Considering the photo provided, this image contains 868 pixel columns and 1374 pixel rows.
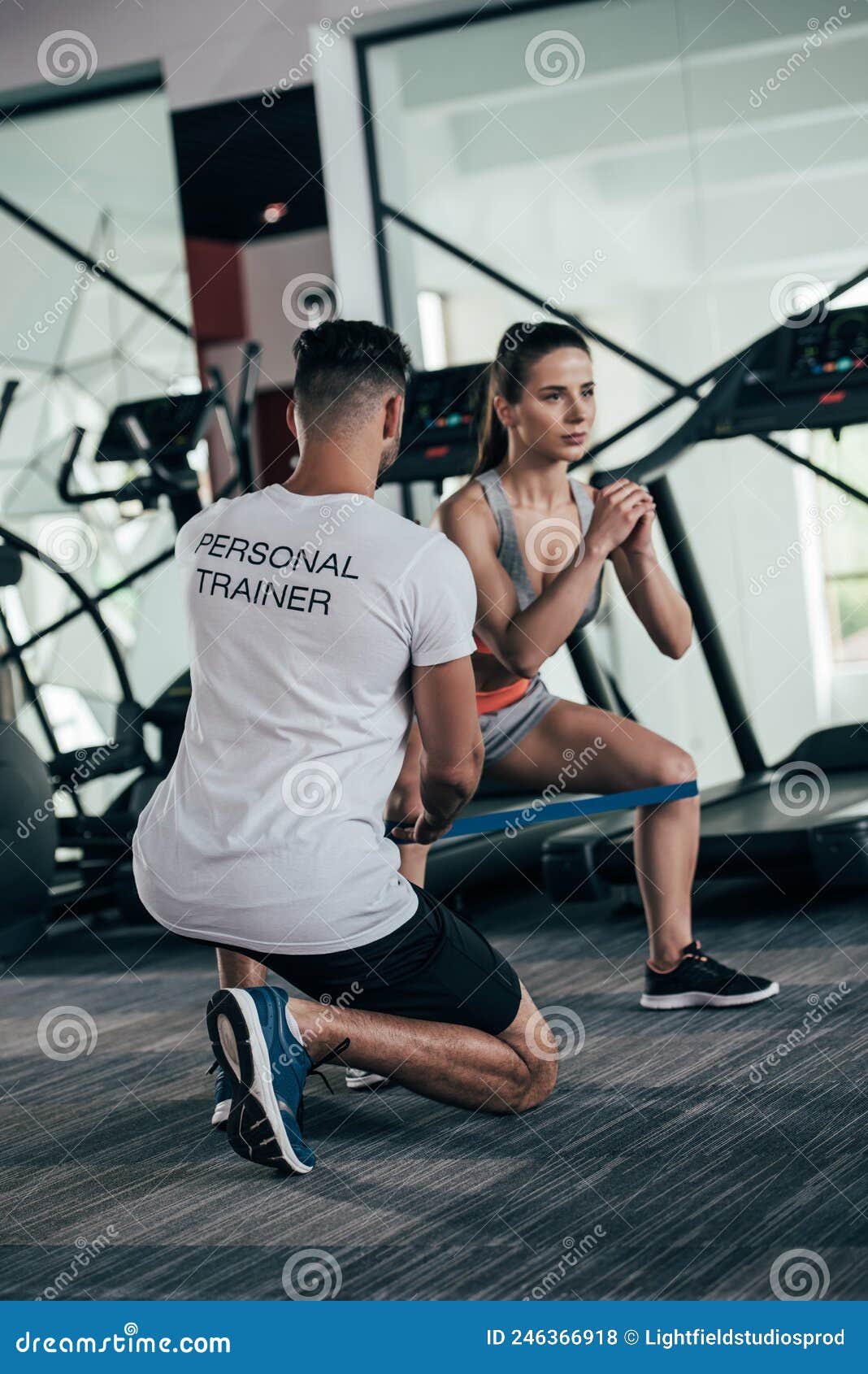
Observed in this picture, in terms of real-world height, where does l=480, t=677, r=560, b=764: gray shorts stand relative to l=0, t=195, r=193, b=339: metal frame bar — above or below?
below

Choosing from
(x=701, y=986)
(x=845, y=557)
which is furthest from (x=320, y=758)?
(x=845, y=557)

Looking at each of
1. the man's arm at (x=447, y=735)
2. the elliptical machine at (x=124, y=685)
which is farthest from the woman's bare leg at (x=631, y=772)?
the elliptical machine at (x=124, y=685)

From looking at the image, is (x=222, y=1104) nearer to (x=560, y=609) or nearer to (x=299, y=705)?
(x=299, y=705)

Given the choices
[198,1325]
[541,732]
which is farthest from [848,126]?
[198,1325]

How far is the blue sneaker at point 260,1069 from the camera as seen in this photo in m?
2.09

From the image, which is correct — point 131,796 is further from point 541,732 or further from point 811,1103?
point 811,1103

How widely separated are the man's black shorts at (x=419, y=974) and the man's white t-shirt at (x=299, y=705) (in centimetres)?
3

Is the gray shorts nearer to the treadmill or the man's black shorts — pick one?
the man's black shorts

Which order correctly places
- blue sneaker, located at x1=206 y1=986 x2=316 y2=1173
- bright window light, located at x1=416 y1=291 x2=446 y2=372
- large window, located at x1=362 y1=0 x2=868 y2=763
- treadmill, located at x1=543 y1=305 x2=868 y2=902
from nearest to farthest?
blue sneaker, located at x1=206 y1=986 x2=316 y2=1173 → treadmill, located at x1=543 y1=305 x2=868 y2=902 → large window, located at x1=362 y1=0 x2=868 y2=763 → bright window light, located at x1=416 y1=291 x2=446 y2=372

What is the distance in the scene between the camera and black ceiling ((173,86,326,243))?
5.48 m

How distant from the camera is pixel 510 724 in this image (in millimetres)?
2863

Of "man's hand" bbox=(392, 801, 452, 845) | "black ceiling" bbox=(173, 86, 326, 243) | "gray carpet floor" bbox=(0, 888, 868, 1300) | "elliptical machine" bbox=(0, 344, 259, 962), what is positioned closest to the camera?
"gray carpet floor" bbox=(0, 888, 868, 1300)

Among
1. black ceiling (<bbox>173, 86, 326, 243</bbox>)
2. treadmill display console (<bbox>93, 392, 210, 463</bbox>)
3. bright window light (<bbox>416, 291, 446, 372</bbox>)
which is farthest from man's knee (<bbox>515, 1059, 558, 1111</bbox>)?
black ceiling (<bbox>173, 86, 326, 243</bbox>)

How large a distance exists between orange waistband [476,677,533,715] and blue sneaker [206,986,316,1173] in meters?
0.85
